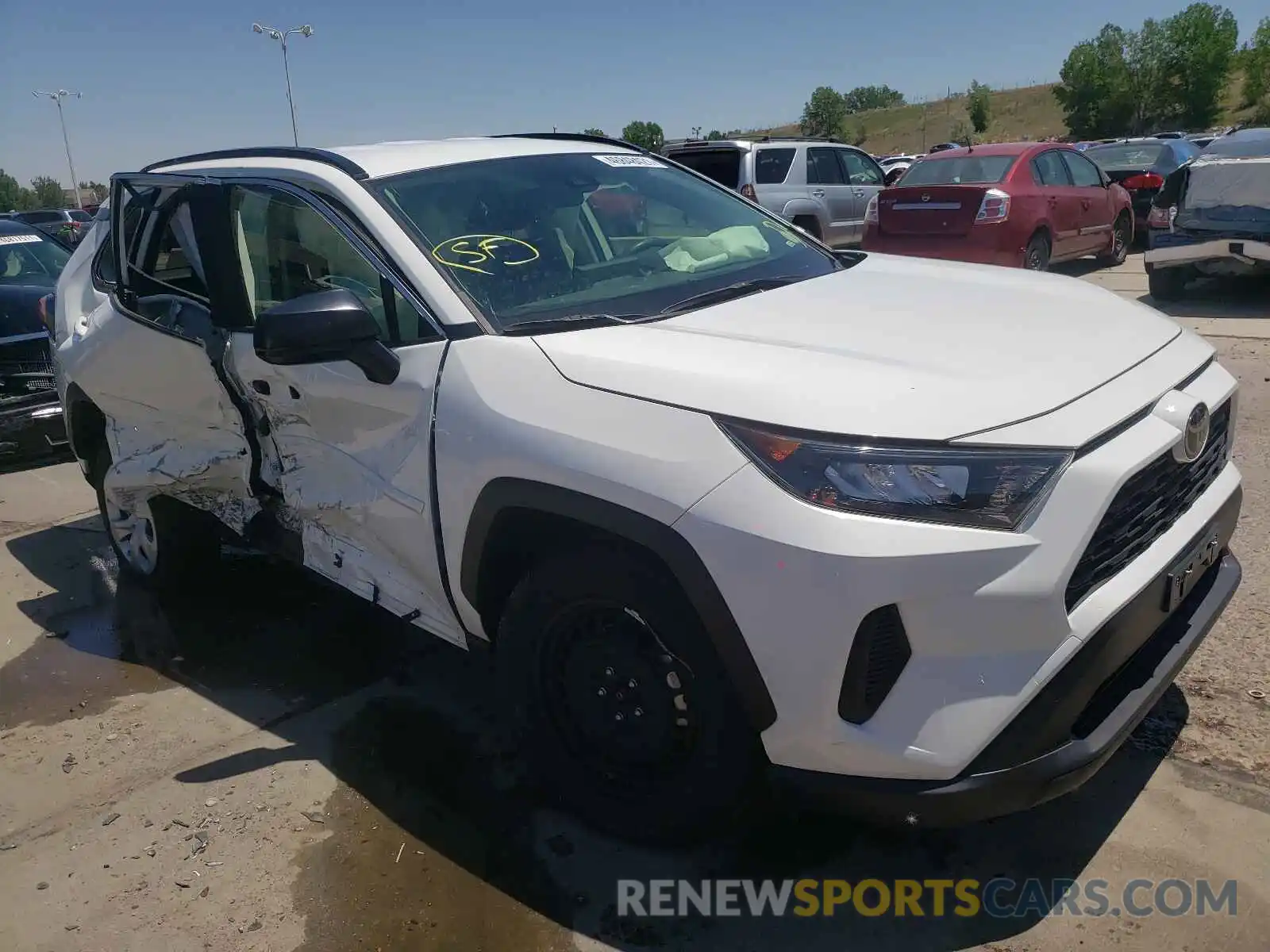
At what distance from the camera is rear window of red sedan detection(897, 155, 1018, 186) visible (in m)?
10.5

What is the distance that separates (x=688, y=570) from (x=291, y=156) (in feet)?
7.33

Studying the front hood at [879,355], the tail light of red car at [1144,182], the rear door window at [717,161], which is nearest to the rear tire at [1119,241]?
the tail light of red car at [1144,182]

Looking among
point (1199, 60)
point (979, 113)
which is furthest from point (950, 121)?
point (1199, 60)

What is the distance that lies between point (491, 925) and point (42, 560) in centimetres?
399

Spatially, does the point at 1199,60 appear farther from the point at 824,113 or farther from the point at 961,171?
the point at 961,171

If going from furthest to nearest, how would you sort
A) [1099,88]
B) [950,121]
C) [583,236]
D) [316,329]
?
[950,121] → [1099,88] → [583,236] → [316,329]

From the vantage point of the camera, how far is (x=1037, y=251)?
34.5 feet

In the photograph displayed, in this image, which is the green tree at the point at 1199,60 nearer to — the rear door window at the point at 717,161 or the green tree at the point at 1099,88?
the green tree at the point at 1099,88

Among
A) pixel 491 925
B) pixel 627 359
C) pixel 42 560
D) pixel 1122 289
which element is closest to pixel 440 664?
pixel 491 925

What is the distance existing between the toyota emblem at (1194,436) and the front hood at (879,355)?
7.6 inches

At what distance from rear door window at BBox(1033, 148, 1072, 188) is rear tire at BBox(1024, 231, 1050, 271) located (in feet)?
1.97

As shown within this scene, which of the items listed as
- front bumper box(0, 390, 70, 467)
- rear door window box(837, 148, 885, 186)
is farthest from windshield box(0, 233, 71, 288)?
rear door window box(837, 148, 885, 186)

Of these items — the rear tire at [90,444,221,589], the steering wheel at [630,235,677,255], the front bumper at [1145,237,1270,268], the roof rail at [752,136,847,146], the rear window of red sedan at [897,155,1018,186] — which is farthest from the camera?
the roof rail at [752,136,847,146]

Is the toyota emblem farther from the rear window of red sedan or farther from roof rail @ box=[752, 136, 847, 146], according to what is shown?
roof rail @ box=[752, 136, 847, 146]
